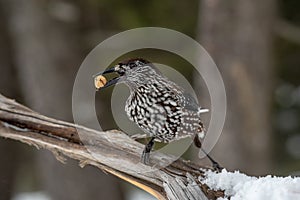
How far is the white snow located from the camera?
5.88 feet

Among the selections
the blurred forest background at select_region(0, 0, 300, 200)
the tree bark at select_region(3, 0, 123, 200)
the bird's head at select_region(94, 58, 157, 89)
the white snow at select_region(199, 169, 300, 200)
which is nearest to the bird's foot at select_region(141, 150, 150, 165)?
the white snow at select_region(199, 169, 300, 200)

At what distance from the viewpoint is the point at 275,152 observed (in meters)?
6.16

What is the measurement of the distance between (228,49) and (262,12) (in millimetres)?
340

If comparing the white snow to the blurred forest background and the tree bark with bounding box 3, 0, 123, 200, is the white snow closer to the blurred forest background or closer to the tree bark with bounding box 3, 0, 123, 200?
the blurred forest background

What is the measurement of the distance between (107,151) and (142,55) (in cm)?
223

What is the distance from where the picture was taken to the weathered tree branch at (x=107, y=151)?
6.77ft

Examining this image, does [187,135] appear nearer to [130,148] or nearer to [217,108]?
[130,148]

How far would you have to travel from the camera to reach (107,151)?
7.15 ft

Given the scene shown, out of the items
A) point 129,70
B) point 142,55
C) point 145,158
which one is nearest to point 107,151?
point 145,158

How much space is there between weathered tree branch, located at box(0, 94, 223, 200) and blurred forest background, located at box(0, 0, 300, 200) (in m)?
1.91

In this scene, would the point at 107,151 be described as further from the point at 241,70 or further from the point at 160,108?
the point at 241,70

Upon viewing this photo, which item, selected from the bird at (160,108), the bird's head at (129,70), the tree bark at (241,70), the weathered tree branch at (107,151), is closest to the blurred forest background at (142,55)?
the tree bark at (241,70)

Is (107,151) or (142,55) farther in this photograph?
(142,55)

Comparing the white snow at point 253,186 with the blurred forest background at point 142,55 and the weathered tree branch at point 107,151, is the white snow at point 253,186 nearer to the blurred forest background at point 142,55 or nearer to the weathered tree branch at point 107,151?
the weathered tree branch at point 107,151
